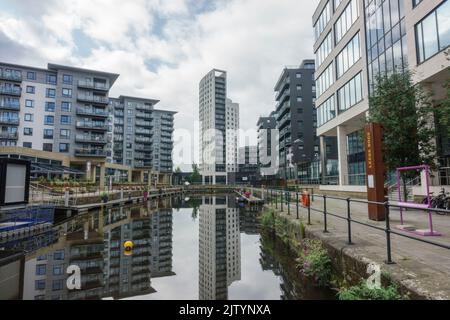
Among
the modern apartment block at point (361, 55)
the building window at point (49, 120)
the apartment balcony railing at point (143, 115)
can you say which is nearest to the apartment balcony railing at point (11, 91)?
the building window at point (49, 120)

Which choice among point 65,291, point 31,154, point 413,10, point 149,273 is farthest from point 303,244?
point 31,154

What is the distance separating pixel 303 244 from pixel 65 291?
6.20 meters

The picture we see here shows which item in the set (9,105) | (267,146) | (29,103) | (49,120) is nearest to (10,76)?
(9,105)

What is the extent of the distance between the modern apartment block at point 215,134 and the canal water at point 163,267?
10133 centimetres

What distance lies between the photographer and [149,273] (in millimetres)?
7840

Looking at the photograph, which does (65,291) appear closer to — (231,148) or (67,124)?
(67,124)

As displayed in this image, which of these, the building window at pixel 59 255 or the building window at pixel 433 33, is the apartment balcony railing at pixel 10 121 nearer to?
the building window at pixel 59 255

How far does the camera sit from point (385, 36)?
19672mm

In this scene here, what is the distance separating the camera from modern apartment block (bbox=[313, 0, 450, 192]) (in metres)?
14.5

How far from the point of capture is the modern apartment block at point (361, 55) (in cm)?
1449

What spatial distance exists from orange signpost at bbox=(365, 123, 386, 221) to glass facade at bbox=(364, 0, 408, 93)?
862cm

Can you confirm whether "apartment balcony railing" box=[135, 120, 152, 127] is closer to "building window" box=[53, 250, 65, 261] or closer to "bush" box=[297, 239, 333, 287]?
"building window" box=[53, 250, 65, 261]

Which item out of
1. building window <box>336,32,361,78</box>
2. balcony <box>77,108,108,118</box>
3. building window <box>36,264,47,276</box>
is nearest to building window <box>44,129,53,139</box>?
balcony <box>77,108,108,118</box>
